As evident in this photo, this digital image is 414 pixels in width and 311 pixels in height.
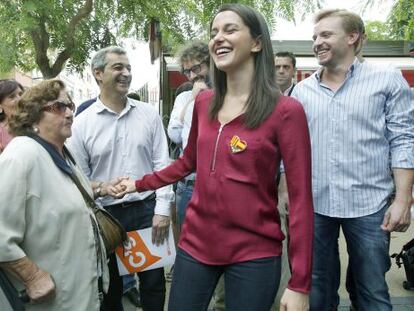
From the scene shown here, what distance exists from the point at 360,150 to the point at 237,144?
1.08 metres

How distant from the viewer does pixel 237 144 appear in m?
1.98

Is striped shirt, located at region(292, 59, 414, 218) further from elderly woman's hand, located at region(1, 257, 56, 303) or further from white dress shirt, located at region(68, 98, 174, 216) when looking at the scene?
elderly woman's hand, located at region(1, 257, 56, 303)

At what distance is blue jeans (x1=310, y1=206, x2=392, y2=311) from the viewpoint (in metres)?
2.77

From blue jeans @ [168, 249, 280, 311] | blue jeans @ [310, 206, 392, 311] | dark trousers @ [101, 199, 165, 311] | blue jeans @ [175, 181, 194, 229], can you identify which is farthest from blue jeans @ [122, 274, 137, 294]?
blue jeans @ [168, 249, 280, 311]

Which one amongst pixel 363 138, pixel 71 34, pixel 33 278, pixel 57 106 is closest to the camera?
pixel 33 278

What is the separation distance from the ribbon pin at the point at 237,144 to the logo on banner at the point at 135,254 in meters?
1.52

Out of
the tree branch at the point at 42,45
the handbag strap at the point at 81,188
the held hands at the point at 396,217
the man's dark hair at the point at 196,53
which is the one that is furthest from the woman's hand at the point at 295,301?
the tree branch at the point at 42,45

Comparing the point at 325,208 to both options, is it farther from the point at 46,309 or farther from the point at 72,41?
the point at 72,41

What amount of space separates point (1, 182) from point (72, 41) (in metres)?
6.78

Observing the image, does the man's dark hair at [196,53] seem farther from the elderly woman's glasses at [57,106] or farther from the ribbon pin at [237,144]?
the ribbon pin at [237,144]

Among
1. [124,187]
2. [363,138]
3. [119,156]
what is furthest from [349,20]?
[119,156]

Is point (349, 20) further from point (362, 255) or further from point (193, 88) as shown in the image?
point (193, 88)

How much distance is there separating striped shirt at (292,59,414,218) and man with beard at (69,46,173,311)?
1.13 metres

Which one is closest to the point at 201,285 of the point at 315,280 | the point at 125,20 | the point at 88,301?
the point at 88,301
